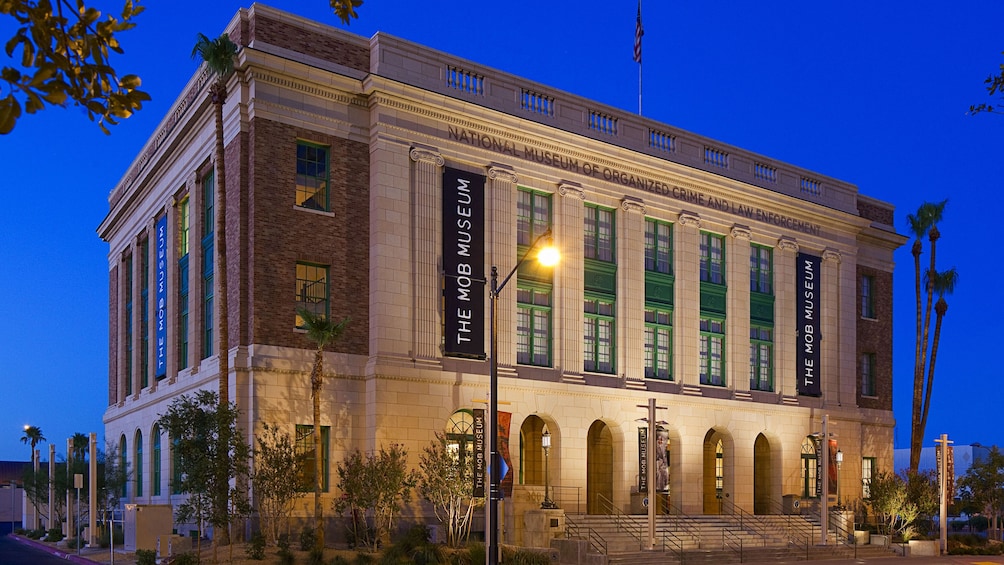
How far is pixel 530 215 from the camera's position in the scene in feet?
141

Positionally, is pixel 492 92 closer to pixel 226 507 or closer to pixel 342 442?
pixel 342 442

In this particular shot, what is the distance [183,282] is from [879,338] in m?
35.7

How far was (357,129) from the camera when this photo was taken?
127 feet

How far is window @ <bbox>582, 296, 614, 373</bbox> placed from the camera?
44.6 metres

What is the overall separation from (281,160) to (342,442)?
9.80m

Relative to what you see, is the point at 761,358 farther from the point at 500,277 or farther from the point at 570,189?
the point at 500,277

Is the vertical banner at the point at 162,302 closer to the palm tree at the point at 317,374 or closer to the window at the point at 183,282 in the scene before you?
the window at the point at 183,282

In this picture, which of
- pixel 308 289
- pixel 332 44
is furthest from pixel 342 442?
pixel 332 44

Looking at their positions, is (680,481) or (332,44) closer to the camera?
(332,44)

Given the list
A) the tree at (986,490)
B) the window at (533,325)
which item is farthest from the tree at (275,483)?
the tree at (986,490)

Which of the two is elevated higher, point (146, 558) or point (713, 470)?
point (146, 558)

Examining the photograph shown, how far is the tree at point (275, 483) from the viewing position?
3325 cm

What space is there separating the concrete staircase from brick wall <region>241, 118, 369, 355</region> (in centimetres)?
1115

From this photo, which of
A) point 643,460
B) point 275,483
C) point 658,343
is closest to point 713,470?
point 658,343
